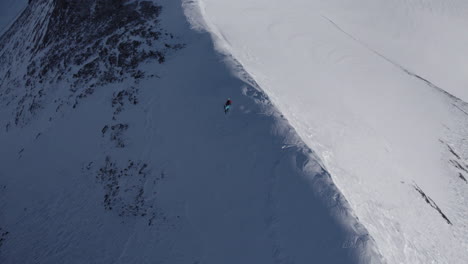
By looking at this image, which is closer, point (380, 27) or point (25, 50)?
point (25, 50)

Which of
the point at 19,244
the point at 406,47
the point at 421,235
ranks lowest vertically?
the point at 406,47

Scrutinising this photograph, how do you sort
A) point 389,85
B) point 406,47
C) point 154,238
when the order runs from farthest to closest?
1. point 406,47
2. point 389,85
3. point 154,238

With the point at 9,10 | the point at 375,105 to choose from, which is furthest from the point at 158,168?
the point at 9,10

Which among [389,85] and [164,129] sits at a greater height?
[164,129]

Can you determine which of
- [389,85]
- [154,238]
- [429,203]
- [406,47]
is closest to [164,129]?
[154,238]

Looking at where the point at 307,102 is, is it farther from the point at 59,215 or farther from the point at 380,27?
the point at 380,27

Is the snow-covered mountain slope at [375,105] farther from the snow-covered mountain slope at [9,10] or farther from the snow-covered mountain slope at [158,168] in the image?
the snow-covered mountain slope at [9,10]
